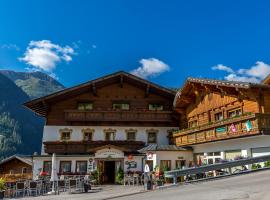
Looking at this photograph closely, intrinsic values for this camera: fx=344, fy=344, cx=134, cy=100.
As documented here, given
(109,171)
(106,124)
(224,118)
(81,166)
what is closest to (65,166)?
(81,166)

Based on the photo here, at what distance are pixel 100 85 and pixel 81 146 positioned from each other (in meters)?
6.37

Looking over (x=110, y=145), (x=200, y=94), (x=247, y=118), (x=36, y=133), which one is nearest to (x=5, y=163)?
(x=110, y=145)

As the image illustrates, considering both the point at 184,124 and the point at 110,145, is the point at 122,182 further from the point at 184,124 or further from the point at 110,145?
the point at 184,124

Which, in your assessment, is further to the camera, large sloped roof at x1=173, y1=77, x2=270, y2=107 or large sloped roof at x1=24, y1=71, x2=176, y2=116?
large sloped roof at x1=24, y1=71, x2=176, y2=116

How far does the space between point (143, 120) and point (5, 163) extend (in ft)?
64.9

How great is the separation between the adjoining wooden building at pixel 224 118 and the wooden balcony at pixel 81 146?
13.2 feet

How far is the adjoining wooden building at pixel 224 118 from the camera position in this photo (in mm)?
19516

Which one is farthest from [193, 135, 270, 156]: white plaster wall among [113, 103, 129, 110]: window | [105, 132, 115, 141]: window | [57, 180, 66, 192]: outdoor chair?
[57, 180, 66, 192]: outdoor chair

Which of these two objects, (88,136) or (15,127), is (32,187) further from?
(15,127)

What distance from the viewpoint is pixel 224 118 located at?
78.6 feet

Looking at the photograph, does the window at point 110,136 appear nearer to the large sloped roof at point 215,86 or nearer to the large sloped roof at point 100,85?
the large sloped roof at point 100,85

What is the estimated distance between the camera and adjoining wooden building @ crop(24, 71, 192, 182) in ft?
95.2

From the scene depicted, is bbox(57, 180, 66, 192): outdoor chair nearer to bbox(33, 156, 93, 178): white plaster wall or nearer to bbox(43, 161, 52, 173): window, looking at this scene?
bbox(33, 156, 93, 178): white plaster wall

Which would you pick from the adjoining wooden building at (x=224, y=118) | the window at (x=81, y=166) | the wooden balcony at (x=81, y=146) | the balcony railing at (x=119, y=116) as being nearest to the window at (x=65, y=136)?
the balcony railing at (x=119, y=116)
